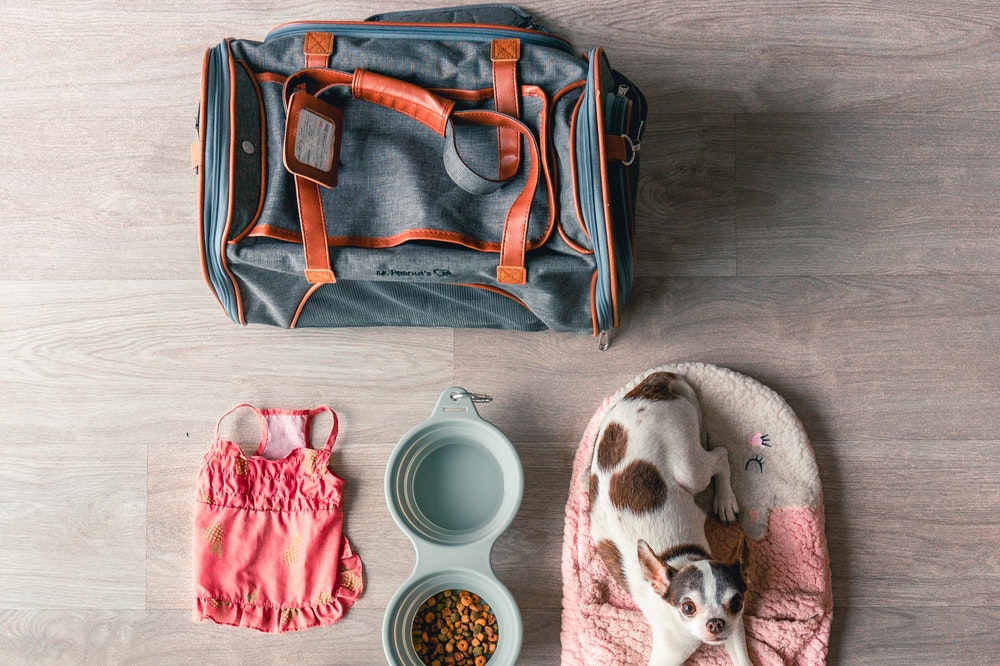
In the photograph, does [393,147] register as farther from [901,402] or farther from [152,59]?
[901,402]

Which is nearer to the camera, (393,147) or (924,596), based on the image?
(393,147)

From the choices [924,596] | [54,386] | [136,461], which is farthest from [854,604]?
[54,386]

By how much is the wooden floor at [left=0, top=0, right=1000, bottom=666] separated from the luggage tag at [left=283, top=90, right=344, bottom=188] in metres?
0.33

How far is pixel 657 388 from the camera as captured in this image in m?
1.05

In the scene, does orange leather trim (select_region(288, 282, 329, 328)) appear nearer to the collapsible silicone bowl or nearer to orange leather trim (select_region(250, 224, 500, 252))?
orange leather trim (select_region(250, 224, 500, 252))

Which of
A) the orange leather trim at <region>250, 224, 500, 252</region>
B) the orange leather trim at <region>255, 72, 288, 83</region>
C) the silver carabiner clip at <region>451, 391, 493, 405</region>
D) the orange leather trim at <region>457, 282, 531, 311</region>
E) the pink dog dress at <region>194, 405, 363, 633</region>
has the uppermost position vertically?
the orange leather trim at <region>255, 72, 288, 83</region>

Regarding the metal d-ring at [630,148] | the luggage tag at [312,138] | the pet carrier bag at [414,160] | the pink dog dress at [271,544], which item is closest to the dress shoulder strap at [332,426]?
the pink dog dress at [271,544]

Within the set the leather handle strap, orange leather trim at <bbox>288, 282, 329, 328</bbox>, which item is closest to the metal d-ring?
the leather handle strap

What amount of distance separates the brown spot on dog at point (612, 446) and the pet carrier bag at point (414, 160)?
0.19 metres

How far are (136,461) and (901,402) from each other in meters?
1.29

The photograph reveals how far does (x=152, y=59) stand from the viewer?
1.19 metres

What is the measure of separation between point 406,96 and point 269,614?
84cm

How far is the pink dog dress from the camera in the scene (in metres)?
1.11

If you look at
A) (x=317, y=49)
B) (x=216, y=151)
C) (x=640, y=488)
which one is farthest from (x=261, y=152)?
(x=640, y=488)
